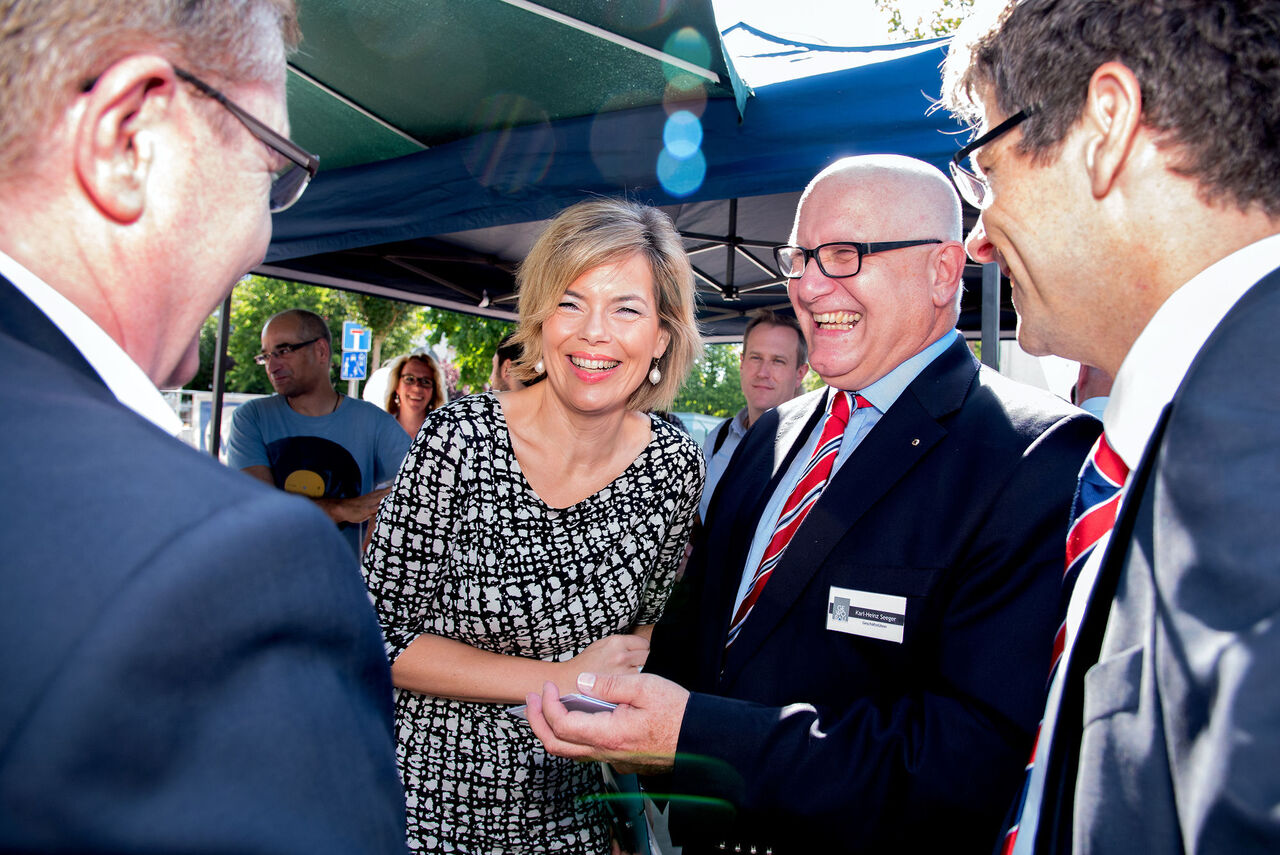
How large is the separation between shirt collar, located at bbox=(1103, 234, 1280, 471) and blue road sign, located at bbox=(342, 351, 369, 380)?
1412 cm

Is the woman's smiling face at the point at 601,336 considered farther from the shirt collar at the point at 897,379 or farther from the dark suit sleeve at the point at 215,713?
the dark suit sleeve at the point at 215,713

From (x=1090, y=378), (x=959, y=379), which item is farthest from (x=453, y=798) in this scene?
(x=1090, y=378)

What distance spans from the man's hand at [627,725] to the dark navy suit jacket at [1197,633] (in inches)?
30.5

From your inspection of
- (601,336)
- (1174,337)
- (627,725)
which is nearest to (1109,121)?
(1174,337)

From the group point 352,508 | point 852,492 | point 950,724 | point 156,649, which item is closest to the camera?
point 156,649

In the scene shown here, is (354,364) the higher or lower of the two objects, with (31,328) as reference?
higher

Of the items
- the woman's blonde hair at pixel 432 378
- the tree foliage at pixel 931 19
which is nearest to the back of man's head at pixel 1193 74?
the woman's blonde hair at pixel 432 378

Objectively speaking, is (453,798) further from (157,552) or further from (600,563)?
(157,552)

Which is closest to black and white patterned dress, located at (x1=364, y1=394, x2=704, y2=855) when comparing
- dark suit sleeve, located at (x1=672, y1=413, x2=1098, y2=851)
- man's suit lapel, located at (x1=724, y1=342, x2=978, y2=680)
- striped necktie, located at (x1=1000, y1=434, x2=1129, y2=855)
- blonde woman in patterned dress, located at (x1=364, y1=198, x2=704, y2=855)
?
blonde woman in patterned dress, located at (x1=364, y1=198, x2=704, y2=855)

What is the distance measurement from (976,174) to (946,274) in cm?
66

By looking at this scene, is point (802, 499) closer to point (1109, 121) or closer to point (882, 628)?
point (882, 628)

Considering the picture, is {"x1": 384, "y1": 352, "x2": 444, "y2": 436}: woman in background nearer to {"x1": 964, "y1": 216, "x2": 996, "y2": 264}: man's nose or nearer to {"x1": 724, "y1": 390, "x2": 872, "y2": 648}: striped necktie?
{"x1": 724, "y1": 390, "x2": 872, "y2": 648}: striped necktie

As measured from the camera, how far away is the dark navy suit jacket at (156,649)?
477mm

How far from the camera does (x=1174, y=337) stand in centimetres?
88
